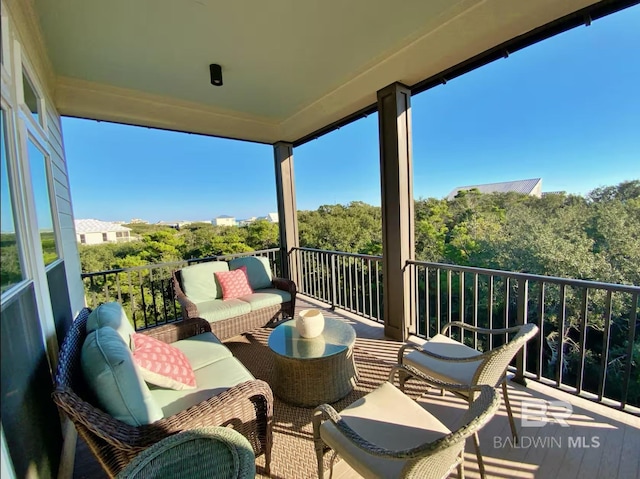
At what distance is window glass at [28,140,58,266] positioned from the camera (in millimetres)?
1822

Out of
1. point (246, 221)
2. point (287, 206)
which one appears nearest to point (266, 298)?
point (287, 206)

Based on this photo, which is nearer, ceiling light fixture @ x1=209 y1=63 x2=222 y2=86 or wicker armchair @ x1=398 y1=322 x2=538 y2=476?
wicker armchair @ x1=398 y1=322 x2=538 y2=476

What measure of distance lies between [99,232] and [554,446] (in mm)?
6941

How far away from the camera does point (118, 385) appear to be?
3.76 feet

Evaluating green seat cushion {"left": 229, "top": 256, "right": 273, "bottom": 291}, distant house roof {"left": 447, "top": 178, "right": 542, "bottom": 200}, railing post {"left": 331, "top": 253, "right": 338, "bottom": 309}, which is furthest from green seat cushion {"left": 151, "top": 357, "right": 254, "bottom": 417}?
distant house roof {"left": 447, "top": 178, "right": 542, "bottom": 200}

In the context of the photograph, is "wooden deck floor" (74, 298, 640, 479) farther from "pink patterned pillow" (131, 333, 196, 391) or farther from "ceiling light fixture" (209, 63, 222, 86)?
"ceiling light fixture" (209, 63, 222, 86)

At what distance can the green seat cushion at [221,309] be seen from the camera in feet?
9.84

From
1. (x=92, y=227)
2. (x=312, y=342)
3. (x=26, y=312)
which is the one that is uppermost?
(x=92, y=227)

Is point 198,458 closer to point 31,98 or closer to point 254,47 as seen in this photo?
point 31,98

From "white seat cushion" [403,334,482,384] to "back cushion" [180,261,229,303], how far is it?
253 centimetres

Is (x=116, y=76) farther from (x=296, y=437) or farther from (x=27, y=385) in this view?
(x=296, y=437)

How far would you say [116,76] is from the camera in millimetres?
2959

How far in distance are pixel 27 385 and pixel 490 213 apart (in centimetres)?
1067

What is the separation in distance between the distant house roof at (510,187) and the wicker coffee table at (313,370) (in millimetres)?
8877
